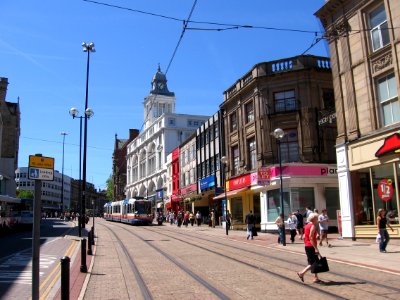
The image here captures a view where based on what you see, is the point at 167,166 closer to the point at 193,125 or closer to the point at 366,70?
the point at 193,125

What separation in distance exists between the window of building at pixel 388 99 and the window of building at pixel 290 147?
10446 mm

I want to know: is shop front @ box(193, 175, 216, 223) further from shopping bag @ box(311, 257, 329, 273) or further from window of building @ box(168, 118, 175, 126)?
shopping bag @ box(311, 257, 329, 273)

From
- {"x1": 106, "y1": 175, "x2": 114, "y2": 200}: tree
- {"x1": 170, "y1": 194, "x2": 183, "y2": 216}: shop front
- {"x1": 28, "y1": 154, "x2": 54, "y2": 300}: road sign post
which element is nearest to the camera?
{"x1": 28, "y1": 154, "x2": 54, "y2": 300}: road sign post

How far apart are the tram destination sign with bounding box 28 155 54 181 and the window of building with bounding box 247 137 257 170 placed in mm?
26796

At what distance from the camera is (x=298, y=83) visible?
30781 millimetres

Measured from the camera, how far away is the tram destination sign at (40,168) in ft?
22.1

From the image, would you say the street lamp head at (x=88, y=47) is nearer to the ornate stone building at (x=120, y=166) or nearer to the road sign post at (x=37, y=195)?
the road sign post at (x=37, y=195)

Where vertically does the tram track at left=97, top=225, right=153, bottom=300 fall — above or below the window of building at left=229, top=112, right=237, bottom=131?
below

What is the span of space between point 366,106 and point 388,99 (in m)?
1.35

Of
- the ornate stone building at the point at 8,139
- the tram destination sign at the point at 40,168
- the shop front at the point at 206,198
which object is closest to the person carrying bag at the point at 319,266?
the tram destination sign at the point at 40,168

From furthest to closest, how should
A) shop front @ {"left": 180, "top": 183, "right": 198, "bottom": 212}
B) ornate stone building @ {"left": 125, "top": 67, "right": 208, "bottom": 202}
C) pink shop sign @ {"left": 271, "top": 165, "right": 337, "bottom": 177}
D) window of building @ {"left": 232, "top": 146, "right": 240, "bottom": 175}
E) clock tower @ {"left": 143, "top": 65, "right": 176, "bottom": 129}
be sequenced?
1. clock tower @ {"left": 143, "top": 65, "right": 176, "bottom": 129}
2. ornate stone building @ {"left": 125, "top": 67, "right": 208, "bottom": 202}
3. shop front @ {"left": 180, "top": 183, "right": 198, "bottom": 212}
4. window of building @ {"left": 232, "top": 146, "right": 240, "bottom": 175}
5. pink shop sign @ {"left": 271, "top": 165, "right": 337, "bottom": 177}

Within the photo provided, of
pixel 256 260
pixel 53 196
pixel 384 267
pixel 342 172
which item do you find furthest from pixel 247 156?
pixel 53 196

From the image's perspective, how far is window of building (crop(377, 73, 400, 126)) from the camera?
19.5 metres

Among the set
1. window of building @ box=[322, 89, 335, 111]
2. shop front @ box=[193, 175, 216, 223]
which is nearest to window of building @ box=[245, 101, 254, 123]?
window of building @ box=[322, 89, 335, 111]
